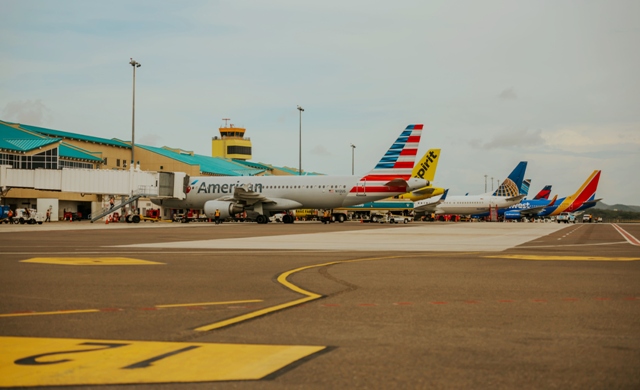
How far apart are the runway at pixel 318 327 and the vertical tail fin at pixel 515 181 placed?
7984 cm

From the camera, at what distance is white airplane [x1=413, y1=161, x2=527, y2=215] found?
3671 inches

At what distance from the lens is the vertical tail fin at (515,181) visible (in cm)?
9219

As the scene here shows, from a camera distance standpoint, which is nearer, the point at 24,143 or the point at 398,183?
the point at 398,183

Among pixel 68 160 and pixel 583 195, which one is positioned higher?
pixel 68 160

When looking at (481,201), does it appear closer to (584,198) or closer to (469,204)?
(469,204)

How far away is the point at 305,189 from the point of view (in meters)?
63.6

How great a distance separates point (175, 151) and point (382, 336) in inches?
4717

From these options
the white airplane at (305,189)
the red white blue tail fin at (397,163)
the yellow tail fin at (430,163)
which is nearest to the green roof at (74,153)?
the white airplane at (305,189)

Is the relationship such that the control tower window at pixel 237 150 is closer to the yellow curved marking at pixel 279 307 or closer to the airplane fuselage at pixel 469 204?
the airplane fuselage at pixel 469 204

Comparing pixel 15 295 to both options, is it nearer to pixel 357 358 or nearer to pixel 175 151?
pixel 357 358

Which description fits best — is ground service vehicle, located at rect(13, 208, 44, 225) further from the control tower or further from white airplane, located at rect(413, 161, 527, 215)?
the control tower

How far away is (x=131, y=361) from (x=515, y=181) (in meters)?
91.8

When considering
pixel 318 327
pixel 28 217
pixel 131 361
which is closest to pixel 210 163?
pixel 28 217

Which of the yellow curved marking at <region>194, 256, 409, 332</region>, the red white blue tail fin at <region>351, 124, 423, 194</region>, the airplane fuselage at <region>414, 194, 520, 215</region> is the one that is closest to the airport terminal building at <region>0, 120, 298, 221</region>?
the red white blue tail fin at <region>351, 124, 423, 194</region>
